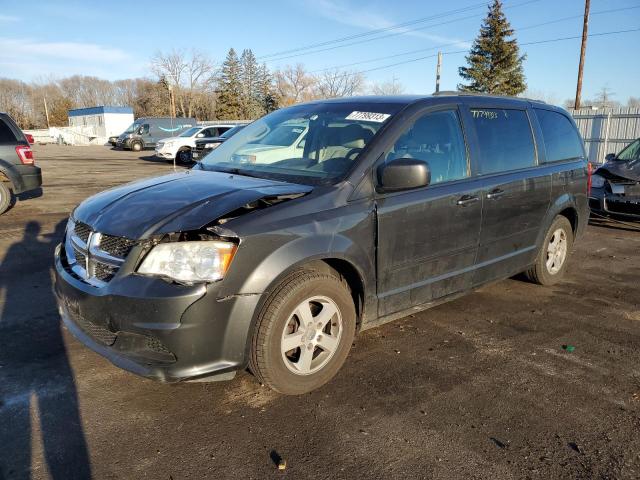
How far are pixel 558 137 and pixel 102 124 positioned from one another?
179 ft

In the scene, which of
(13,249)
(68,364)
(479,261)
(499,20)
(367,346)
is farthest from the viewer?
(499,20)

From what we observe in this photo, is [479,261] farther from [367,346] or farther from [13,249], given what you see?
[13,249]

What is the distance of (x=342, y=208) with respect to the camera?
127 inches

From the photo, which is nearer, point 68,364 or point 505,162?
point 68,364

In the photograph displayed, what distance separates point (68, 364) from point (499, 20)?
154 ft

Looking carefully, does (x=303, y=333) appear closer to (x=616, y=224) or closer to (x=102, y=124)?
(x=616, y=224)

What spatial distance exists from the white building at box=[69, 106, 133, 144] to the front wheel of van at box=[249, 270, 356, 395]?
53.4m

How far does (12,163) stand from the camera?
9.84 meters

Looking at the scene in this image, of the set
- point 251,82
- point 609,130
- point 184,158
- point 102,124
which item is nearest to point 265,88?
point 251,82

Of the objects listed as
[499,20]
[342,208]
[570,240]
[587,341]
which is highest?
[499,20]

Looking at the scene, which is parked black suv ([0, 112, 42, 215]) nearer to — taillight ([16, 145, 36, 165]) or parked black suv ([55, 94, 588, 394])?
taillight ([16, 145, 36, 165])

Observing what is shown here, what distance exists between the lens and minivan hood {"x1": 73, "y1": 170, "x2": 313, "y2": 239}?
2.84 m

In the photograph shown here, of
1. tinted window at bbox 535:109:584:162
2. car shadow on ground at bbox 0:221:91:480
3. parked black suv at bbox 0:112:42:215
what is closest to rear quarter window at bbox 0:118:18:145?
parked black suv at bbox 0:112:42:215

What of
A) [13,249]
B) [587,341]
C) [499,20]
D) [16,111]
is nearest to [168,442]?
[587,341]
